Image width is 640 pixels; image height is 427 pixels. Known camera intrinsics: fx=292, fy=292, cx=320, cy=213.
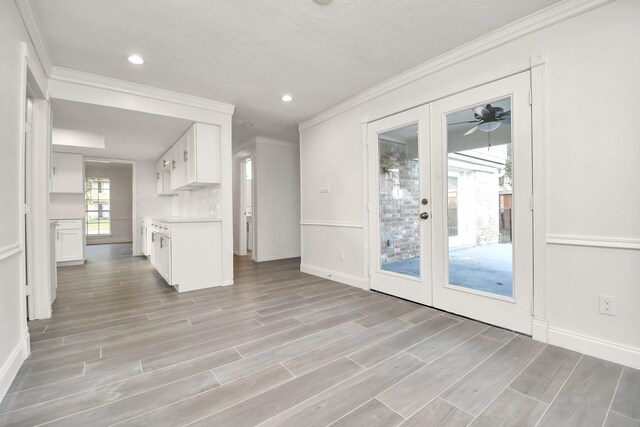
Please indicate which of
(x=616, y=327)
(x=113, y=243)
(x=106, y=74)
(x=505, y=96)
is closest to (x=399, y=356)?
(x=616, y=327)

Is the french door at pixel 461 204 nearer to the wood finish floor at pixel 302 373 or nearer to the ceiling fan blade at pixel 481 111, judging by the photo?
the ceiling fan blade at pixel 481 111

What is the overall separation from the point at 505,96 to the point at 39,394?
3.75 meters

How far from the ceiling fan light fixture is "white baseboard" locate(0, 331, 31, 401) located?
375cm

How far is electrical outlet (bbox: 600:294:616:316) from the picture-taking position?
6.31 feet

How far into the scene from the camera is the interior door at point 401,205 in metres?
3.01

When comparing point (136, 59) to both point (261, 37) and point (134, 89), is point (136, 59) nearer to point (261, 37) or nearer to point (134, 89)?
point (134, 89)

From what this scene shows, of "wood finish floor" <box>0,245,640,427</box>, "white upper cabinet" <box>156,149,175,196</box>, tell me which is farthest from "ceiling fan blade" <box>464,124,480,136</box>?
"white upper cabinet" <box>156,149,175,196</box>

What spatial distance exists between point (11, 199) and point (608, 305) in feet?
13.0

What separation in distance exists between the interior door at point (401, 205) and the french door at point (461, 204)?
11 millimetres

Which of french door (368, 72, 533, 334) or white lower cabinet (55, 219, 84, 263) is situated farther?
white lower cabinet (55, 219, 84, 263)

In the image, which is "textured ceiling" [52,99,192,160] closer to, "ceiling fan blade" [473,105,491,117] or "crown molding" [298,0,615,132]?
"crown molding" [298,0,615,132]

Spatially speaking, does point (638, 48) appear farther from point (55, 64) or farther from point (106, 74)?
point (55, 64)

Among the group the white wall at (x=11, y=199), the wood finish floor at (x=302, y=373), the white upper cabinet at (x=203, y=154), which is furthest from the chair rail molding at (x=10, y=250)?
the white upper cabinet at (x=203, y=154)

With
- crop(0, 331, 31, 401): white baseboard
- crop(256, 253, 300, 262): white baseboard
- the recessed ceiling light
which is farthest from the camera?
crop(256, 253, 300, 262): white baseboard
